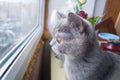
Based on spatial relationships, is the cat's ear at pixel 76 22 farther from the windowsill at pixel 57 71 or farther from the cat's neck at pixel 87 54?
the windowsill at pixel 57 71

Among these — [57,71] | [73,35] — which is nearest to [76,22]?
[73,35]

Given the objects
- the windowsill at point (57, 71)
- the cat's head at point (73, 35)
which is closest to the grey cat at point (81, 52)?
the cat's head at point (73, 35)

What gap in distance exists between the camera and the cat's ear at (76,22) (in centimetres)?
47

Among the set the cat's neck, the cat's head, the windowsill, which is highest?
the cat's head

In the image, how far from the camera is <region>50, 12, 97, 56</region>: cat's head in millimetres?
499

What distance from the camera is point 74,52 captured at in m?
0.54

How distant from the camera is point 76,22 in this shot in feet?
1.59

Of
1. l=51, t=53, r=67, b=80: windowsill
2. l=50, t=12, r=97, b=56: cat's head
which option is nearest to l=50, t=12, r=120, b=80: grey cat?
l=50, t=12, r=97, b=56: cat's head

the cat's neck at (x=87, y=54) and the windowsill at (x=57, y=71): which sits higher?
the cat's neck at (x=87, y=54)

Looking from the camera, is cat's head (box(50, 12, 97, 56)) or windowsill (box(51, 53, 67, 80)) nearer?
cat's head (box(50, 12, 97, 56))

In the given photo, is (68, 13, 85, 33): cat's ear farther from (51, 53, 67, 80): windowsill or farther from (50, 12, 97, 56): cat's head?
(51, 53, 67, 80): windowsill

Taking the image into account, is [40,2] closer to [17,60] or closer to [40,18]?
[40,18]

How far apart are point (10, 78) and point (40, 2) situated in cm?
109

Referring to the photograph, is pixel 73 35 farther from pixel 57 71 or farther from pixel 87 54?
pixel 57 71
